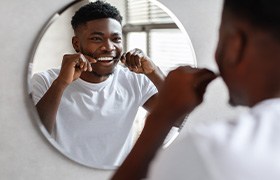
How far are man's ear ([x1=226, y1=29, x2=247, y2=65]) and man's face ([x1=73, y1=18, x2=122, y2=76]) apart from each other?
62 cm

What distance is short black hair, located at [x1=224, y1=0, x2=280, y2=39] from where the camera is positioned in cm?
42

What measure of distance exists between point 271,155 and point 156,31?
0.79m

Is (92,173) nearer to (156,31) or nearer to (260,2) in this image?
(156,31)

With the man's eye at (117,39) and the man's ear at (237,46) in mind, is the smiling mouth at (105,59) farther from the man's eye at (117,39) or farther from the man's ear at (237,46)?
the man's ear at (237,46)

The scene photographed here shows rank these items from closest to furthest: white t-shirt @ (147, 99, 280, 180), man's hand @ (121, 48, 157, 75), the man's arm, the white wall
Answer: white t-shirt @ (147, 99, 280, 180) → the man's arm → the white wall → man's hand @ (121, 48, 157, 75)

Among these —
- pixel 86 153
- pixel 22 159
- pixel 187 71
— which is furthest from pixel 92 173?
pixel 187 71

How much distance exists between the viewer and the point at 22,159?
1026mm

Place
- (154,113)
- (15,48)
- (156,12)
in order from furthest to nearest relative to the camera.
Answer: (156,12) < (15,48) < (154,113)

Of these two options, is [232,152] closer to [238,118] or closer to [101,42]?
[238,118]

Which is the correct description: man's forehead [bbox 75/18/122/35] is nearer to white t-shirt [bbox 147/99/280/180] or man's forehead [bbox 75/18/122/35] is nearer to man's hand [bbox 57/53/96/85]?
man's hand [bbox 57/53/96/85]

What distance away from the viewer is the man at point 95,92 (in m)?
1.03

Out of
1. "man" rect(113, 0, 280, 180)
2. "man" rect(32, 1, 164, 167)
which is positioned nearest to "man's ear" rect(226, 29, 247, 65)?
"man" rect(113, 0, 280, 180)

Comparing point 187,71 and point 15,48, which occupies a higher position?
point 187,71

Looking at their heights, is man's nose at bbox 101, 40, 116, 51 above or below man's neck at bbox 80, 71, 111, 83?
above
